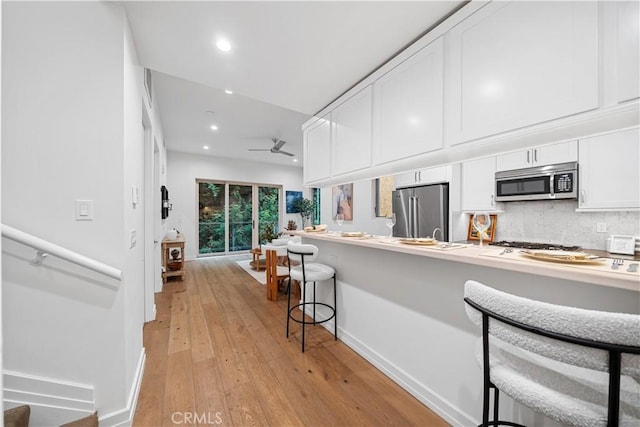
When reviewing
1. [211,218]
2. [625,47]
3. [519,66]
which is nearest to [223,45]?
[519,66]

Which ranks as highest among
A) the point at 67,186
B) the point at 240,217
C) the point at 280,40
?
the point at 280,40

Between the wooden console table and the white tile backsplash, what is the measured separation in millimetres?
4812

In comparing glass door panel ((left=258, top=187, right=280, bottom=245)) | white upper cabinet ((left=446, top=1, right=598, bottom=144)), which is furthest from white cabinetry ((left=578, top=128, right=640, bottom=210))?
glass door panel ((left=258, top=187, right=280, bottom=245))

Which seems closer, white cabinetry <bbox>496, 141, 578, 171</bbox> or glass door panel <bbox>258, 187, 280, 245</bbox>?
white cabinetry <bbox>496, 141, 578, 171</bbox>

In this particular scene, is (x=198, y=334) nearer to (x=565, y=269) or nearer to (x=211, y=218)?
(x=565, y=269)

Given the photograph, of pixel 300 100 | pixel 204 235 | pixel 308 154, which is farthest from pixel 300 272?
pixel 204 235

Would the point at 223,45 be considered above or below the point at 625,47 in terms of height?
above

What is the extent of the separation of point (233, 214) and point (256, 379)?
5.62m

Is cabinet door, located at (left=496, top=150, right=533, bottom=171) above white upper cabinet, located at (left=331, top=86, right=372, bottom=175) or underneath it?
underneath

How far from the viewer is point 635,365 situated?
2.09ft

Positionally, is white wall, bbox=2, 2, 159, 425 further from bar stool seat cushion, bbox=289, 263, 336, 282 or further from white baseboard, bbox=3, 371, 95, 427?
bar stool seat cushion, bbox=289, 263, 336, 282

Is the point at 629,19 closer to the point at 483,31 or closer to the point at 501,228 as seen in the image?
the point at 483,31

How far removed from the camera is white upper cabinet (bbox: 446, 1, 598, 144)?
103 centimetres

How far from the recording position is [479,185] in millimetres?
2502
